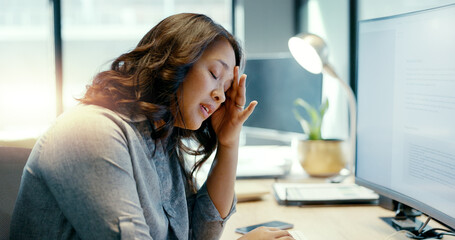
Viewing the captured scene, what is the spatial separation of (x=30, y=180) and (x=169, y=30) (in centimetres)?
41

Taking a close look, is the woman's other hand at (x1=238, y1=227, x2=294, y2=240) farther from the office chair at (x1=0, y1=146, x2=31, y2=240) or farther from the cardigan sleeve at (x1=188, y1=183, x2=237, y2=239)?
the office chair at (x1=0, y1=146, x2=31, y2=240)

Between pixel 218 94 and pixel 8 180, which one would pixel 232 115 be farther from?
pixel 8 180

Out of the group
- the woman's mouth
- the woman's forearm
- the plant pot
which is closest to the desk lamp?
the plant pot

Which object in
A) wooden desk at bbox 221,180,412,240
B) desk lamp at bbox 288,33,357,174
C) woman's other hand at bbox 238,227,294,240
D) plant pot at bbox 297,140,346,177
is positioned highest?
desk lamp at bbox 288,33,357,174

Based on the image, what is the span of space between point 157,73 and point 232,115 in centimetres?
33

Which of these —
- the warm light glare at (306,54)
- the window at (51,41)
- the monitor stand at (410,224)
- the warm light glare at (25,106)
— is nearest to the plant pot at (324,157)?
the warm light glare at (306,54)

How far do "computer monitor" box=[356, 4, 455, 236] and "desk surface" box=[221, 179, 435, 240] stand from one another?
0.28 ft

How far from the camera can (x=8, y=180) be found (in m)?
0.92

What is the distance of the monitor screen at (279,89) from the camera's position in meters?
1.90

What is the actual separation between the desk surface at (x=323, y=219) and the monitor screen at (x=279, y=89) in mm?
589

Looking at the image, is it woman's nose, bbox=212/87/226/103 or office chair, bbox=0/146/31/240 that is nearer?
office chair, bbox=0/146/31/240

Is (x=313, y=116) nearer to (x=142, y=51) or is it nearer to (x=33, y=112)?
(x=142, y=51)

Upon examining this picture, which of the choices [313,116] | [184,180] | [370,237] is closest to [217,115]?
[184,180]

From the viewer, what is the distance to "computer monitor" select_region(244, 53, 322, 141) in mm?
1907
